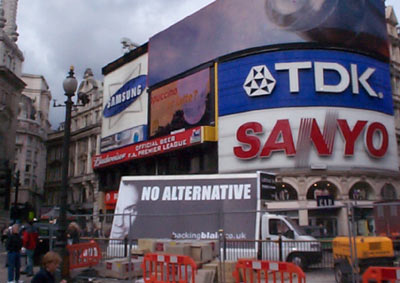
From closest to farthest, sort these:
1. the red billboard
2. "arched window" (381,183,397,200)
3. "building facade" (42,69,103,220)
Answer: "arched window" (381,183,397,200), the red billboard, "building facade" (42,69,103,220)

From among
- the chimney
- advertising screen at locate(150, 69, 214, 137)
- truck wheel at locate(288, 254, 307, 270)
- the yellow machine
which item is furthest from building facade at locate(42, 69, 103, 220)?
the yellow machine

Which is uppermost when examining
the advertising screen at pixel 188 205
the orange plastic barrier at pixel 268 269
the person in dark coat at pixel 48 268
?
the advertising screen at pixel 188 205

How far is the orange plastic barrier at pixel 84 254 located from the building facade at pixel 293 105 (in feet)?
64.0

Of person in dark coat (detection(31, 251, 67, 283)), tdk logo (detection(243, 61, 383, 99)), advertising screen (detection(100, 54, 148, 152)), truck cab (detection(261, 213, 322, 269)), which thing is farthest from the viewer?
advertising screen (detection(100, 54, 148, 152))

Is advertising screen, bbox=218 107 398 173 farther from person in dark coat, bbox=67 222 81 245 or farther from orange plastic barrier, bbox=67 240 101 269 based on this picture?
orange plastic barrier, bbox=67 240 101 269

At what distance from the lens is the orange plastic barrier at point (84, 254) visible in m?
13.1

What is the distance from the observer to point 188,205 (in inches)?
666

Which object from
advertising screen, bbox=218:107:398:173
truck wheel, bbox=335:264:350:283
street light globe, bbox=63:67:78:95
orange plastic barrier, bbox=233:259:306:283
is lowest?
truck wheel, bbox=335:264:350:283

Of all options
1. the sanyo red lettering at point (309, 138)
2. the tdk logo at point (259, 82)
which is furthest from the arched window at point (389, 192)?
the tdk logo at point (259, 82)

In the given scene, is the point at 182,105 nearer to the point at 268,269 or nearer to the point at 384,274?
the point at 268,269

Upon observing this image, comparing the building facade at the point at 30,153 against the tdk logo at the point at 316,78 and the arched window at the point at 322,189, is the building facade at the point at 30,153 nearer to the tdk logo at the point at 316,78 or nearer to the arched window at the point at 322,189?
the tdk logo at the point at 316,78

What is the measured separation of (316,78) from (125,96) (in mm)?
23259

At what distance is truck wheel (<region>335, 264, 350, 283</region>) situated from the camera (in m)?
10.1

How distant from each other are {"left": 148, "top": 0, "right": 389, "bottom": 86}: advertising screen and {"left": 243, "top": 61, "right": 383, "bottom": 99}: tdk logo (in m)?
2.03
